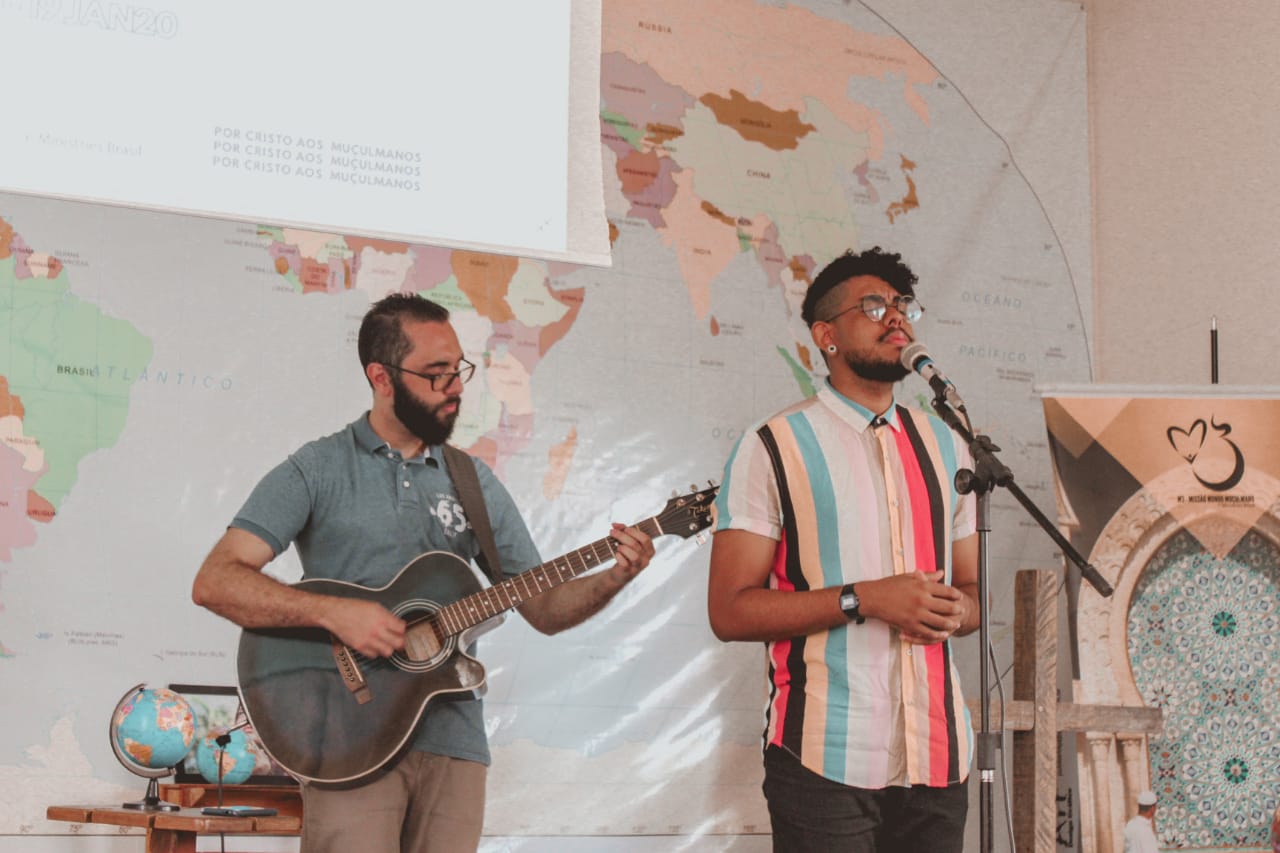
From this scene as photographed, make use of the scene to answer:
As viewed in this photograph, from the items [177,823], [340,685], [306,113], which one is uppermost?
[306,113]

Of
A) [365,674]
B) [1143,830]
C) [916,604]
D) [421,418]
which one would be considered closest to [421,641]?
[365,674]

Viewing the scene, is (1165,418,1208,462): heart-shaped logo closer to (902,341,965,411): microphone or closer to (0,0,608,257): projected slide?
(902,341,965,411): microphone

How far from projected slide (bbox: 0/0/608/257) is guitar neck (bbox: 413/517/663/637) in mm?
825

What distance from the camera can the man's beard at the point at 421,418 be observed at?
2713 mm

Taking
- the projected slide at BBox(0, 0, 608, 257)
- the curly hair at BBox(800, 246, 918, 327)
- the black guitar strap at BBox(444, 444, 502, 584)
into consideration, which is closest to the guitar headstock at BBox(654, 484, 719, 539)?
the black guitar strap at BBox(444, 444, 502, 584)

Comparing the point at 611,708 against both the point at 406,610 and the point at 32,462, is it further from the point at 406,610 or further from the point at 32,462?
the point at 32,462

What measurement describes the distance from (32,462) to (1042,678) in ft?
7.44

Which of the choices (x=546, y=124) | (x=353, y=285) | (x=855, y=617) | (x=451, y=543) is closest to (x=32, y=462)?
(x=353, y=285)

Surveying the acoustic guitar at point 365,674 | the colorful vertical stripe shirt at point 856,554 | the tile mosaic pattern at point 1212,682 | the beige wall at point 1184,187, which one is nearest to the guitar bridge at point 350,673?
the acoustic guitar at point 365,674

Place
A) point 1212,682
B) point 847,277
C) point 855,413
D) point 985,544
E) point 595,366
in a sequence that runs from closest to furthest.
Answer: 1. point 985,544
2. point 855,413
3. point 847,277
4. point 1212,682
5. point 595,366

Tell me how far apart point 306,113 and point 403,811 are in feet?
4.89

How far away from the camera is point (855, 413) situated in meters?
2.36

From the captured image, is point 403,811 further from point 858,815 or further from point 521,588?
point 858,815

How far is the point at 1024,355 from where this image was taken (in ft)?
14.0
